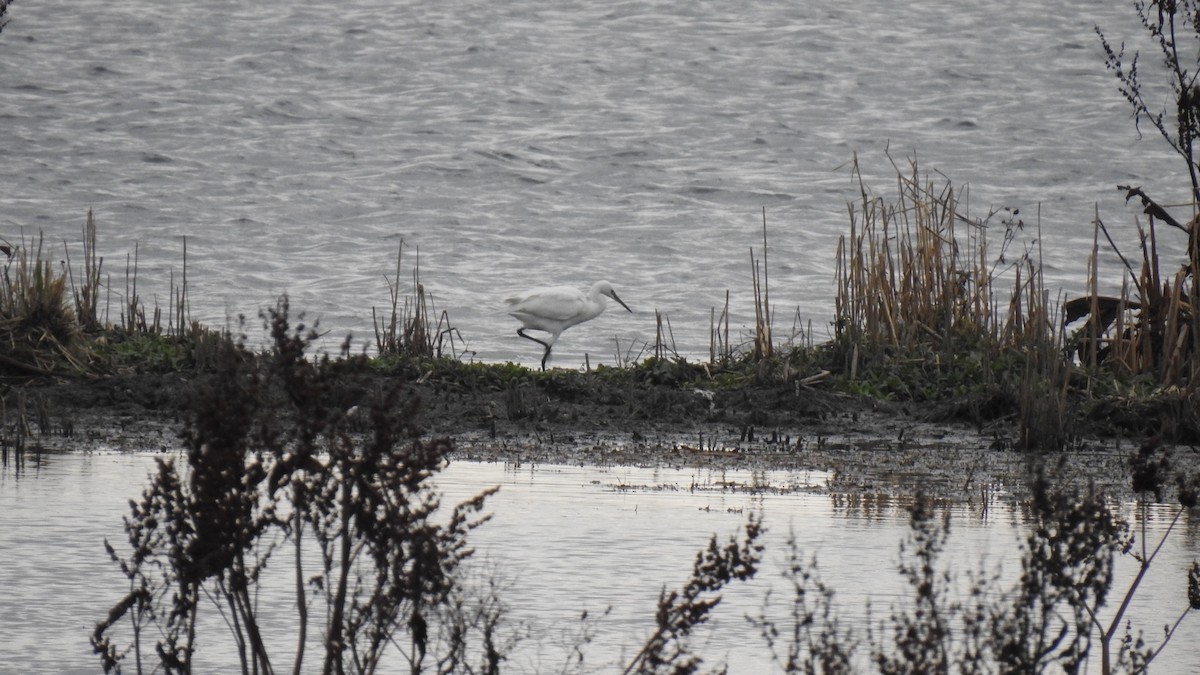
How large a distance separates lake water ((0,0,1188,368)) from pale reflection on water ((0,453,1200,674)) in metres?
7.80

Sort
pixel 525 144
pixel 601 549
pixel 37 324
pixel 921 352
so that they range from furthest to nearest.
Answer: pixel 525 144 → pixel 921 352 → pixel 37 324 → pixel 601 549

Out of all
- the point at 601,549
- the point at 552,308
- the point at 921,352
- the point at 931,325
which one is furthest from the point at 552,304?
the point at 601,549

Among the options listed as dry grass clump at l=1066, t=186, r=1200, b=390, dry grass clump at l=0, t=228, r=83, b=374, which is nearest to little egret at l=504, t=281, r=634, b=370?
dry grass clump at l=1066, t=186, r=1200, b=390

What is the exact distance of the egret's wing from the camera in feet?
48.2

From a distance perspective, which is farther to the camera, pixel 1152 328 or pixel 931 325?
pixel 931 325

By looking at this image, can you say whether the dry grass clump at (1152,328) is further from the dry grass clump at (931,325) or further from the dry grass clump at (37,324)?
the dry grass clump at (37,324)

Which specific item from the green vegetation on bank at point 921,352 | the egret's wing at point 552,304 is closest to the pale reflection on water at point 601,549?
the green vegetation on bank at point 921,352

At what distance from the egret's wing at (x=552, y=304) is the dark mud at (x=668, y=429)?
312cm

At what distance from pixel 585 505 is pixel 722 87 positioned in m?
29.1

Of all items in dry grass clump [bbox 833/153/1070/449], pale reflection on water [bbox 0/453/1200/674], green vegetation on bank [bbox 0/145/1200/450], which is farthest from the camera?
dry grass clump [bbox 833/153/1070/449]

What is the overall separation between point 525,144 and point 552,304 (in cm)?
1731

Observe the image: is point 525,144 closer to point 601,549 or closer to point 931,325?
point 931,325

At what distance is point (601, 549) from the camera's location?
22.7 ft

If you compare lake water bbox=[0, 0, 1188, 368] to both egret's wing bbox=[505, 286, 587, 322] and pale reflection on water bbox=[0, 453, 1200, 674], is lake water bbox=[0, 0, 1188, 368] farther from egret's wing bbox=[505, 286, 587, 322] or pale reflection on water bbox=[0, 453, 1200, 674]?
pale reflection on water bbox=[0, 453, 1200, 674]
